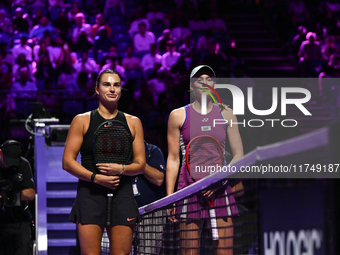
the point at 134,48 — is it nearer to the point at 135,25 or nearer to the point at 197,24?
the point at 135,25

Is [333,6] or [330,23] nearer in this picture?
[330,23]

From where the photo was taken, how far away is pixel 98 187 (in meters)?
2.83

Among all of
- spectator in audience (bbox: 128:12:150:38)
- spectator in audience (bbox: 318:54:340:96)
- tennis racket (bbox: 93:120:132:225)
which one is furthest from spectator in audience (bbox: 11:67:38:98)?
tennis racket (bbox: 93:120:132:225)

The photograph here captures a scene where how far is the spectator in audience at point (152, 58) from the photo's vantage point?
10.6 meters

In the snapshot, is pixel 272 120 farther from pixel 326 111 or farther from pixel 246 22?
pixel 246 22

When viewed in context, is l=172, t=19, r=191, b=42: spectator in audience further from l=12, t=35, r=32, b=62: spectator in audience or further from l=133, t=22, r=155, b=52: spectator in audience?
l=12, t=35, r=32, b=62: spectator in audience

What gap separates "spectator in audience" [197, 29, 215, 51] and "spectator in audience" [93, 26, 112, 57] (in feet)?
6.79

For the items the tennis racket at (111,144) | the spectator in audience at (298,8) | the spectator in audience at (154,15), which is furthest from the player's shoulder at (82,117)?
the spectator in audience at (298,8)

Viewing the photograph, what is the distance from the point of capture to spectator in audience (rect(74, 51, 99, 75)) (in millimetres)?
9844

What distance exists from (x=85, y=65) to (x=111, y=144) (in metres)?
7.30

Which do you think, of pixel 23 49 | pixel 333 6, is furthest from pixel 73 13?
pixel 333 6

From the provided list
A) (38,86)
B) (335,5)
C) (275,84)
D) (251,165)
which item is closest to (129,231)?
(251,165)

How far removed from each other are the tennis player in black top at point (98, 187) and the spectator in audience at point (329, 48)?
9298mm

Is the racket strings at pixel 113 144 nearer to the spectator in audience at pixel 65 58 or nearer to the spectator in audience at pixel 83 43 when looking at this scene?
the spectator in audience at pixel 65 58
